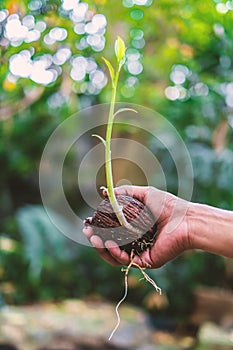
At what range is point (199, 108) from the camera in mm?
3633

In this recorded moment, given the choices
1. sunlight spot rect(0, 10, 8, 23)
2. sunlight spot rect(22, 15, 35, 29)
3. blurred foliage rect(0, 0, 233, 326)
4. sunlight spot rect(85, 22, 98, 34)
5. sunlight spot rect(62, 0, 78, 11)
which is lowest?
blurred foliage rect(0, 0, 233, 326)

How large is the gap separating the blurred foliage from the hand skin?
0.55 m

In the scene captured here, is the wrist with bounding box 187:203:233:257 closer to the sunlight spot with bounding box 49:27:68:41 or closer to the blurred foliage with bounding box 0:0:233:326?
the blurred foliage with bounding box 0:0:233:326

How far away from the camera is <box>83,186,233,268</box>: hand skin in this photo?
1.07 meters

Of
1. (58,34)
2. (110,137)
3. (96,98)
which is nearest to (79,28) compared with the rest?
(58,34)

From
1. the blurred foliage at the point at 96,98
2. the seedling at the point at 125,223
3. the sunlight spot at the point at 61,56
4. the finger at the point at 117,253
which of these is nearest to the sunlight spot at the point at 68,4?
the blurred foliage at the point at 96,98

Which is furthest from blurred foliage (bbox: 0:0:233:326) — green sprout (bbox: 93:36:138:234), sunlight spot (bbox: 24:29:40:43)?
green sprout (bbox: 93:36:138:234)

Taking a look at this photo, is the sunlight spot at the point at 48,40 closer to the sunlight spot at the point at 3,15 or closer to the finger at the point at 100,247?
the sunlight spot at the point at 3,15

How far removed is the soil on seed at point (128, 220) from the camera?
1.01 meters

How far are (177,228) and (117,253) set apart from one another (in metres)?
0.14

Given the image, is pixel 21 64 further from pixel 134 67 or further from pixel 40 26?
pixel 134 67

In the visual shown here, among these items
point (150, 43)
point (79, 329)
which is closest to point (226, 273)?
point (79, 329)

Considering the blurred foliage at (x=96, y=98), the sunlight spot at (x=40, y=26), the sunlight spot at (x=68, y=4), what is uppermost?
the sunlight spot at (x=68, y=4)

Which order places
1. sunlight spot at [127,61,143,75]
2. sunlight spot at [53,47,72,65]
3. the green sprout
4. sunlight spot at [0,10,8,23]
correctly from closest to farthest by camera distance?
the green sprout < sunlight spot at [0,10,8,23] < sunlight spot at [53,47,72,65] < sunlight spot at [127,61,143,75]
